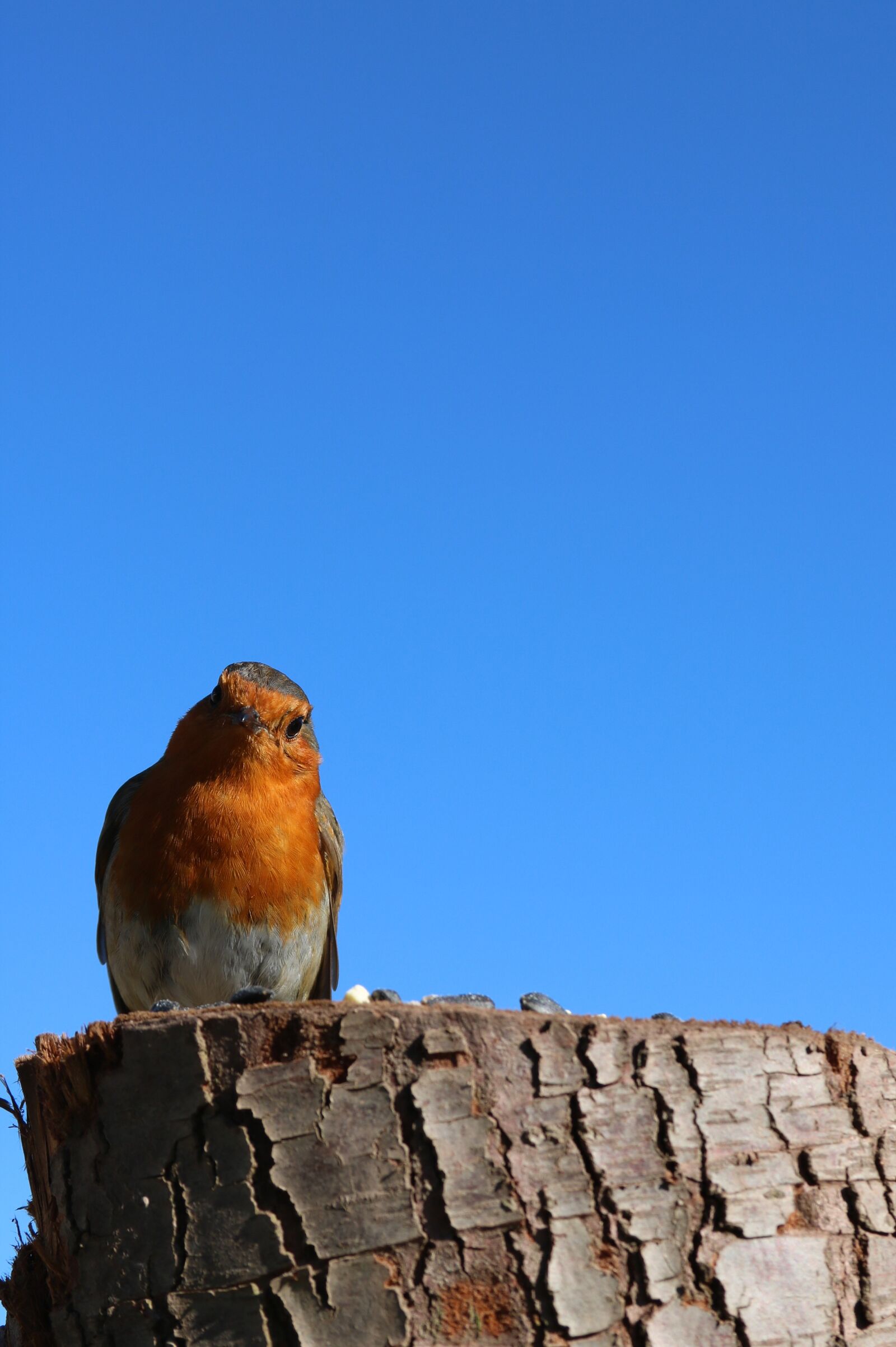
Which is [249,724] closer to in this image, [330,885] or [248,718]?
[248,718]

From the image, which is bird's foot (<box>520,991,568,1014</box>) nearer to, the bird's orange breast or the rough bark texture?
the rough bark texture

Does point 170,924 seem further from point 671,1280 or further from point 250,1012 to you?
point 671,1280

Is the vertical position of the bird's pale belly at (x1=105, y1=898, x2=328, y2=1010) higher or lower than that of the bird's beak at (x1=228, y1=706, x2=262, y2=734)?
lower

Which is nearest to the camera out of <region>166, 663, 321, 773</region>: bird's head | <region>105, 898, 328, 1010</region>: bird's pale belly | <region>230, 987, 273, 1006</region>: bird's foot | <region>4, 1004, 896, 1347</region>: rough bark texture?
<region>4, 1004, 896, 1347</region>: rough bark texture

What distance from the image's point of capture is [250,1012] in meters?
3.44

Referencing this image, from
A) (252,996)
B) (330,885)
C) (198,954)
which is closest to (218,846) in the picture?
(198,954)

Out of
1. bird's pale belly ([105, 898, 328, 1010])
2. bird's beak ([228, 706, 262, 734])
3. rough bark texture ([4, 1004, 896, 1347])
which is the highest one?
bird's beak ([228, 706, 262, 734])

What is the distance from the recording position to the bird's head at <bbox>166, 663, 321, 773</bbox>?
6328mm

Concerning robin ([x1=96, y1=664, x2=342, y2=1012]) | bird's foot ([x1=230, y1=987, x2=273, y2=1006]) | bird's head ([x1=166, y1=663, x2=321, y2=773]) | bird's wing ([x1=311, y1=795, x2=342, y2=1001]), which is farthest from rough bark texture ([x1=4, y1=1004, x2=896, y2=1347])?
bird's wing ([x1=311, y1=795, x2=342, y2=1001])

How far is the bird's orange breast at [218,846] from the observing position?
236 inches

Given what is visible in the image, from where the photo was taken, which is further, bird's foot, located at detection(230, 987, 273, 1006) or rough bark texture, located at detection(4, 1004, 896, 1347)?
bird's foot, located at detection(230, 987, 273, 1006)

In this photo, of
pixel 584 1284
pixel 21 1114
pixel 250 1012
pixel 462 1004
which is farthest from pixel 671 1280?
pixel 21 1114

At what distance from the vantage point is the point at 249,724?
20.9 feet

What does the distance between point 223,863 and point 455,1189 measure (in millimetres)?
3010
